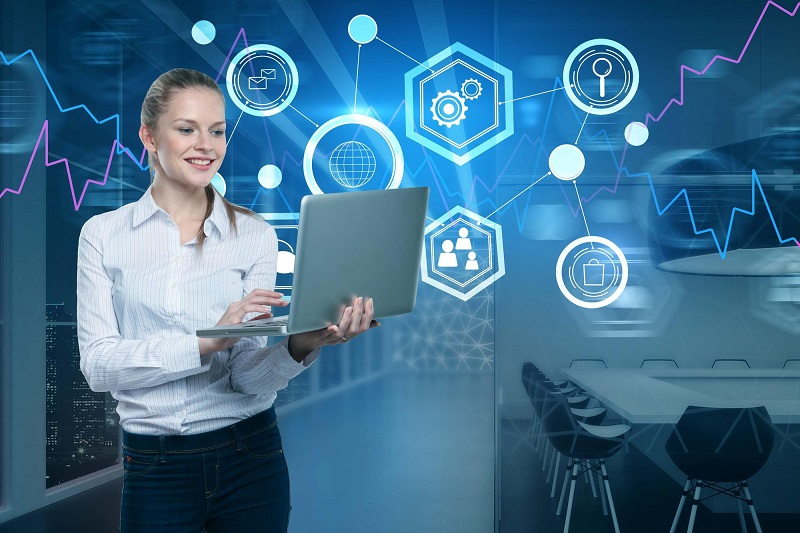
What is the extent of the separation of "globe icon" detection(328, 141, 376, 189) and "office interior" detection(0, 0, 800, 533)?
0.18 metres

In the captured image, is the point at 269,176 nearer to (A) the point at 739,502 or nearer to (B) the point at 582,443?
(B) the point at 582,443

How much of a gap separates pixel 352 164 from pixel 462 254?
731mm

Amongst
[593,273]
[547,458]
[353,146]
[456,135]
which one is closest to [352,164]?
[353,146]

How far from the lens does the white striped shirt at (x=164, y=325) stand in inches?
55.6

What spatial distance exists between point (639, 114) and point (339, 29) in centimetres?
159

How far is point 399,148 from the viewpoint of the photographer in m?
3.56

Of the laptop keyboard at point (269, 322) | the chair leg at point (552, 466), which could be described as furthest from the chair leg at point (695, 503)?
the laptop keyboard at point (269, 322)

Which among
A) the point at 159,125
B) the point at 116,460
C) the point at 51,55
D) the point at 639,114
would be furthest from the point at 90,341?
the point at 116,460

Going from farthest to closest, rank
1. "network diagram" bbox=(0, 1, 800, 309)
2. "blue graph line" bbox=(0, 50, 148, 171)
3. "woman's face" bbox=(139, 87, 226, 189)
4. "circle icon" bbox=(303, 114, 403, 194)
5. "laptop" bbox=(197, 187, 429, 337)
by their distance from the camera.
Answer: "blue graph line" bbox=(0, 50, 148, 171) < "circle icon" bbox=(303, 114, 403, 194) < "network diagram" bbox=(0, 1, 800, 309) < "woman's face" bbox=(139, 87, 226, 189) < "laptop" bbox=(197, 187, 429, 337)

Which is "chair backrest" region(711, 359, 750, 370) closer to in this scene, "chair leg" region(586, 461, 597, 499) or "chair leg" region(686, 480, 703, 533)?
"chair leg" region(686, 480, 703, 533)

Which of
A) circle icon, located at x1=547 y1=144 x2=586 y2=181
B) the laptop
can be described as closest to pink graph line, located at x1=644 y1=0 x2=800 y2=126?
circle icon, located at x1=547 y1=144 x2=586 y2=181

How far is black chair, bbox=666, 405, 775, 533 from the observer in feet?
11.0

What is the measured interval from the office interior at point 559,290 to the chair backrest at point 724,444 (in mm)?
11

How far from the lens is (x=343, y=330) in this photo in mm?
1429
